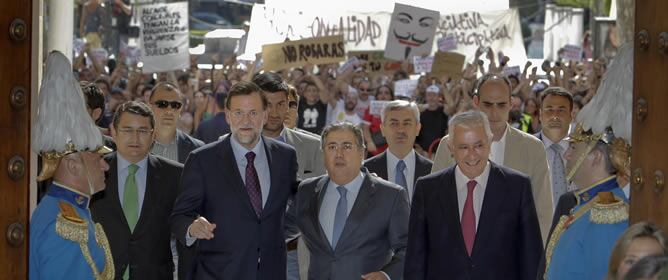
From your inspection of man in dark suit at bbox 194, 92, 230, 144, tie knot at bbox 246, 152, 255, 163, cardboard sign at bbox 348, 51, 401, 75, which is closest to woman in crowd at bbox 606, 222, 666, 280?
tie knot at bbox 246, 152, 255, 163

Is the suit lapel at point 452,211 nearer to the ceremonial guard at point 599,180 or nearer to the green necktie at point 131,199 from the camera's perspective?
the ceremonial guard at point 599,180

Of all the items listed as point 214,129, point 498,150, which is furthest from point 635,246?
point 214,129

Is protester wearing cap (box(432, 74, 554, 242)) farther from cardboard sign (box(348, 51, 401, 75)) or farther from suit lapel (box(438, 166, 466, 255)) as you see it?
cardboard sign (box(348, 51, 401, 75))

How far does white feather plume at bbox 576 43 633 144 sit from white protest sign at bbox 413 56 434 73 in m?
13.2

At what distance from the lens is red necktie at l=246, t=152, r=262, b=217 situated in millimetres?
7406

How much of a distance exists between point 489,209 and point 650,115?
2.38 m

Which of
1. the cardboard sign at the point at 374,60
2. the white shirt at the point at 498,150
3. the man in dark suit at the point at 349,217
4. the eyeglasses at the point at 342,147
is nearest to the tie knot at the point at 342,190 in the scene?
the man in dark suit at the point at 349,217

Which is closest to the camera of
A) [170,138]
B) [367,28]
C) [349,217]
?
[349,217]

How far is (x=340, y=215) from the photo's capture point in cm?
752

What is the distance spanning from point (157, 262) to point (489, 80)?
3.03m

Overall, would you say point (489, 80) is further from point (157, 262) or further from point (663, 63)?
point (663, 63)

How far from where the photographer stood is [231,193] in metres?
7.36

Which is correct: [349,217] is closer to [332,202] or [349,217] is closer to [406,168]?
[332,202]

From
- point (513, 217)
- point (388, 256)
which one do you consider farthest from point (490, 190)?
point (388, 256)
